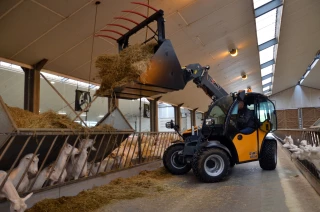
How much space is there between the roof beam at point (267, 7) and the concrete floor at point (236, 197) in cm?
578

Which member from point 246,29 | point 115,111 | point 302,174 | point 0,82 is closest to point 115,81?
point 115,111

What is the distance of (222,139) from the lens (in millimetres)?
5301

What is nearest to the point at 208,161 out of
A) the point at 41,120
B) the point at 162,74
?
the point at 162,74

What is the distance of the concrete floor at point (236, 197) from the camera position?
3160mm

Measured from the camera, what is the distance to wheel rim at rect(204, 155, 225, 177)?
4500mm

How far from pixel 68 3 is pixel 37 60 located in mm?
1927

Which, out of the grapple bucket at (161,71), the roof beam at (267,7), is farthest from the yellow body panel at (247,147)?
the roof beam at (267,7)

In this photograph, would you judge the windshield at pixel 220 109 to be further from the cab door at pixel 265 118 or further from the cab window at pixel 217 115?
the cab door at pixel 265 118

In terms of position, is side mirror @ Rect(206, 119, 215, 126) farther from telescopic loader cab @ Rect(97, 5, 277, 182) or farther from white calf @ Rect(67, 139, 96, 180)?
white calf @ Rect(67, 139, 96, 180)

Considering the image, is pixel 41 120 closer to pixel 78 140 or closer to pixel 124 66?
pixel 78 140

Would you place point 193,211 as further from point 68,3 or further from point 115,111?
point 68,3

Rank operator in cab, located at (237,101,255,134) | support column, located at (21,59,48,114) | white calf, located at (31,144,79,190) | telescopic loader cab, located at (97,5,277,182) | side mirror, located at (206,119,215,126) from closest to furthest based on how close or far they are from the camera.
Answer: white calf, located at (31,144,79,190) < telescopic loader cab, located at (97,5,277,182) < side mirror, located at (206,119,215,126) < operator in cab, located at (237,101,255,134) < support column, located at (21,59,48,114)

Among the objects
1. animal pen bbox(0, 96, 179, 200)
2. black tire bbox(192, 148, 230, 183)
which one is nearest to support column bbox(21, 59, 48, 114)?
animal pen bbox(0, 96, 179, 200)

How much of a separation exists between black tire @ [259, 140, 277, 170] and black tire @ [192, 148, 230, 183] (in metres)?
1.35
